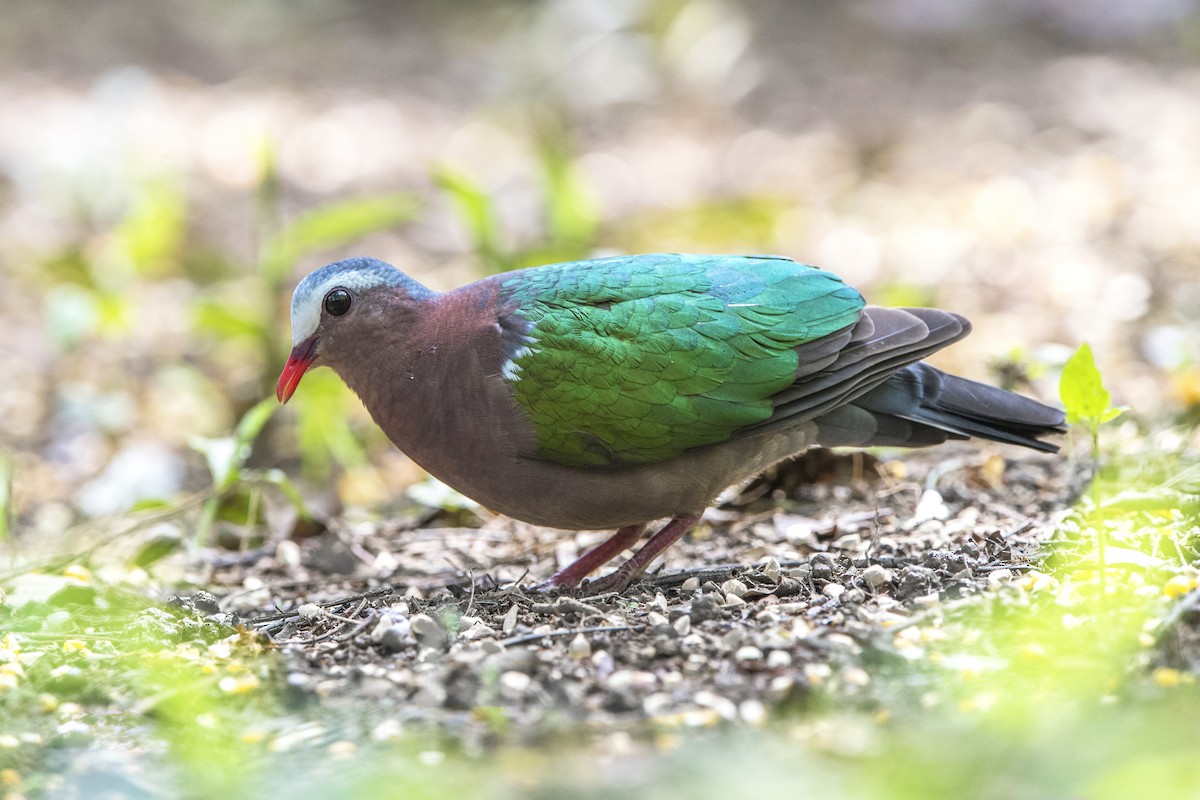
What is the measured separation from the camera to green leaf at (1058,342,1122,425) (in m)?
3.28

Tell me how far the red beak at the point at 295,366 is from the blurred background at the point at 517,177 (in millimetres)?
1385

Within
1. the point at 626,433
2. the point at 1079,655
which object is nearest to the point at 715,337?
the point at 626,433

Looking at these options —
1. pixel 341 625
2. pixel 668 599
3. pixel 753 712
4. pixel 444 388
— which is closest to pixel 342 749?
pixel 341 625

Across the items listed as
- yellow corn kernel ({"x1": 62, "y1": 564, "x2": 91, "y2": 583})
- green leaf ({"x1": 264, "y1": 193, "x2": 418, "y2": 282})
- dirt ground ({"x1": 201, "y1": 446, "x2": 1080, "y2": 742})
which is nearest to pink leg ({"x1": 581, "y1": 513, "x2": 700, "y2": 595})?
dirt ground ({"x1": 201, "y1": 446, "x2": 1080, "y2": 742})

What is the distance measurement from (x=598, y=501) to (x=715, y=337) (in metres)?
0.64

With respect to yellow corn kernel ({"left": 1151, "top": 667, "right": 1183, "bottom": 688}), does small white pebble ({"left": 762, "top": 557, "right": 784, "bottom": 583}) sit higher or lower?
lower

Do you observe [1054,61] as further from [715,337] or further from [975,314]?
[715,337]

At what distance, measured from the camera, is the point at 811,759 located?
9.11ft

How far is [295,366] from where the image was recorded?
4.30 m

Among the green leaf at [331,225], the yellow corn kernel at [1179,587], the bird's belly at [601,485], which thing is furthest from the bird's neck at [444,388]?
the green leaf at [331,225]

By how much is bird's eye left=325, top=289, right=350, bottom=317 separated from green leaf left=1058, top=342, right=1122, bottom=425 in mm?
2252

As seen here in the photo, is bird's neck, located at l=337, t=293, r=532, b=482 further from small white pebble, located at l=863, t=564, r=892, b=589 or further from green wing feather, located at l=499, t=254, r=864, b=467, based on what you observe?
small white pebble, located at l=863, t=564, r=892, b=589

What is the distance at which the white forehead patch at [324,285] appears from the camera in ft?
13.9

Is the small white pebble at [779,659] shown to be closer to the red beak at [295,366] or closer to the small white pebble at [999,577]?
the small white pebble at [999,577]
